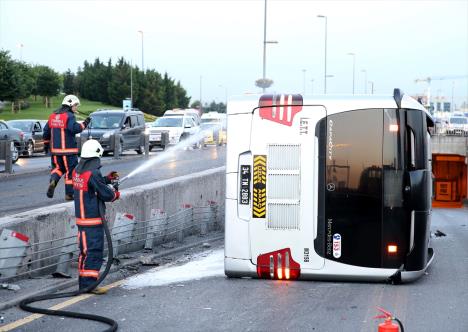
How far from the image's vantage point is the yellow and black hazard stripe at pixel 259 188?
390 inches

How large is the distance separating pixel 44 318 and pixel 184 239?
6.44 metres

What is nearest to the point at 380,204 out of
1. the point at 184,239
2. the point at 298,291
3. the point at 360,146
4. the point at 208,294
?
the point at 360,146

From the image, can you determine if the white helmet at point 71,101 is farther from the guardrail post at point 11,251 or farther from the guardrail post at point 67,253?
the guardrail post at point 11,251

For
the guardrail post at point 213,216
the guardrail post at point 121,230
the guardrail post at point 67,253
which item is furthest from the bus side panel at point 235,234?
the guardrail post at point 213,216

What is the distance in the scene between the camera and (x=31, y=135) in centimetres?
3456

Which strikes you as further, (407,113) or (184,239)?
(184,239)

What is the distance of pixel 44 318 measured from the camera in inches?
310

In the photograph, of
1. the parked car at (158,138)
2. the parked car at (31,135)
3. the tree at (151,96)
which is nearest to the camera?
the parked car at (31,135)

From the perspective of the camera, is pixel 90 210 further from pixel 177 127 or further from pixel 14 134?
pixel 177 127

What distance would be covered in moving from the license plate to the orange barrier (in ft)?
83.3

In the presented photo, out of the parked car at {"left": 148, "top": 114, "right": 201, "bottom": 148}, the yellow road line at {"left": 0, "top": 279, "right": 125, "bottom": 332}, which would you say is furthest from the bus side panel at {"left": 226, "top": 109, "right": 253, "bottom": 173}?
the parked car at {"left": 148, "top": 114, "right": 201, "bottom": 148}

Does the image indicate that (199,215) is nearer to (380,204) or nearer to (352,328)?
(380,204)

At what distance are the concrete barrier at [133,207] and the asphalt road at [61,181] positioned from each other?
3045mm

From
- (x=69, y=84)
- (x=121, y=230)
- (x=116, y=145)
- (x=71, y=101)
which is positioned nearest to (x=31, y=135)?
(x=116, y=145)
